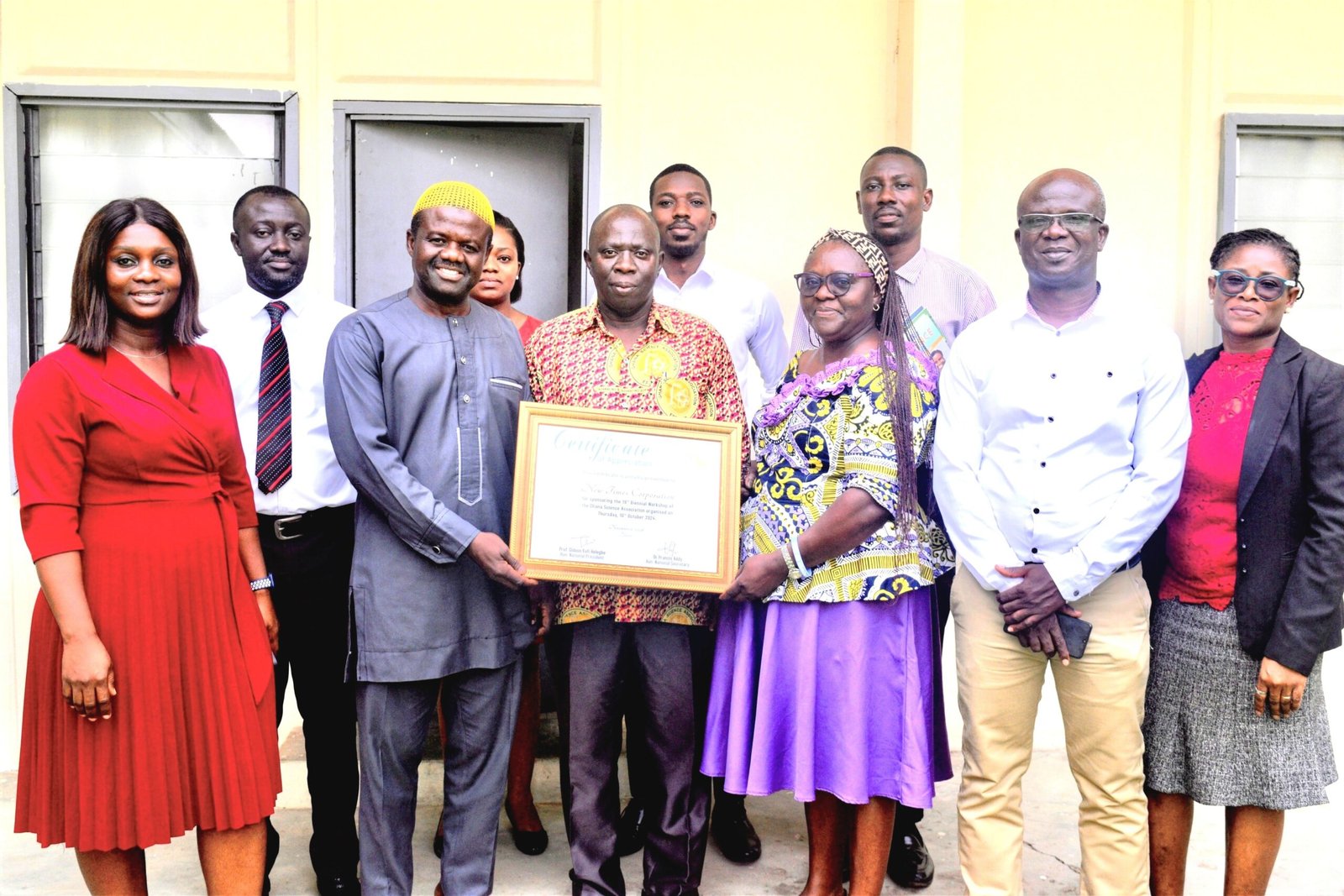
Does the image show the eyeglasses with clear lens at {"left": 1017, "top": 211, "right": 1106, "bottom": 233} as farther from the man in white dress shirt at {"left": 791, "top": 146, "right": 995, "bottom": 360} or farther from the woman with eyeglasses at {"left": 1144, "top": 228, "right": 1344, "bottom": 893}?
the man in white dress shirt at {"left": 791, "top": 146, "right": 995, "bottom": 360}

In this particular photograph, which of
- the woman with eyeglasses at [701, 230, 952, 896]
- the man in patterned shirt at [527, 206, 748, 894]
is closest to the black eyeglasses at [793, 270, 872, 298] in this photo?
the woman with eyeglasses at [701, 230, 952, 896]

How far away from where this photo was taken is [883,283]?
345cm


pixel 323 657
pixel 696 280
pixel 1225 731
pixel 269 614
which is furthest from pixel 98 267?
pixel 1225 731

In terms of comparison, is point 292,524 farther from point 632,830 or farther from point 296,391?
point 632,830

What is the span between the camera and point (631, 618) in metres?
3.44

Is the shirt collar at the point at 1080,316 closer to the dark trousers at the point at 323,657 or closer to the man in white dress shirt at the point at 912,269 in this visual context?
the man in white dress shirt at the point at 912,269

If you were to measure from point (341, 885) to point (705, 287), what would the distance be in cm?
259

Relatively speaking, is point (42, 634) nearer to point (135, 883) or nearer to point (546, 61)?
point (135, 883)

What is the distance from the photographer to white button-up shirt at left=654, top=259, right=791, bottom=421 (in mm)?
4473

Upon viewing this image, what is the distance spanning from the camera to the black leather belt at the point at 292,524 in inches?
142

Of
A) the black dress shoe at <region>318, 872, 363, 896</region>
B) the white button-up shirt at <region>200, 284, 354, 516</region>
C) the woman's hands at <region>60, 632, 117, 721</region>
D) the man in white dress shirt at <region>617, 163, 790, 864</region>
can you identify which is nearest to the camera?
the woman's hands at <region>60, 632, 117, 721</region>

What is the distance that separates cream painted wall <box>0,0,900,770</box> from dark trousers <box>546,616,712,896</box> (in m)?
2.46

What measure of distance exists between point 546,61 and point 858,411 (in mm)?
2893

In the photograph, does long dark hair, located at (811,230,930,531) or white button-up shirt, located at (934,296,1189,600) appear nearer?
white button-up shirt, located at (934,296,1189,600)
